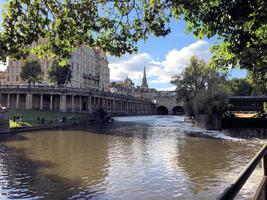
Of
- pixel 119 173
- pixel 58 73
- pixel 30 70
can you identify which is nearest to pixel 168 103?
pixel 58 73

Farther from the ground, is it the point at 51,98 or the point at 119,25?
the point at 51,98

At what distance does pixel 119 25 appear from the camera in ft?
39.0

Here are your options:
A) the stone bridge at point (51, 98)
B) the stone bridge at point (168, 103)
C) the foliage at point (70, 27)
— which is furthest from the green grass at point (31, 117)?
the stone bridge at point (168, 103)

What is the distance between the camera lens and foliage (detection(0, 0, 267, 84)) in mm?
9430

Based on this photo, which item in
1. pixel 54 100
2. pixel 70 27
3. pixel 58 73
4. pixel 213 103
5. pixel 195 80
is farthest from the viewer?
pixel 58 73

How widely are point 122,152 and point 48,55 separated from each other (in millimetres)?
20541

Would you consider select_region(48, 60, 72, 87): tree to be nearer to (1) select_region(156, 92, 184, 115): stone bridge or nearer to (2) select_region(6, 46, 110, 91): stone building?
(2) select_region(6, 46, 110, 91): stone building

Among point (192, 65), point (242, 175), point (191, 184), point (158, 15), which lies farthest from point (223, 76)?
point (242, 175)

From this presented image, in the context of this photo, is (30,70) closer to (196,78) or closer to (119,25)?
(196,78)

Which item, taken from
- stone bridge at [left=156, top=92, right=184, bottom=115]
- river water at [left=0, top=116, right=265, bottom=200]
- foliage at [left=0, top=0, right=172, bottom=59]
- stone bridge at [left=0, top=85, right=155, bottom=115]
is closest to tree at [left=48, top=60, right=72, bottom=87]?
stone bridge at [left=0, top=85, right=155, bottom=115]

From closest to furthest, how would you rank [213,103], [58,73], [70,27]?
[70,27], [213,103], [58,73]

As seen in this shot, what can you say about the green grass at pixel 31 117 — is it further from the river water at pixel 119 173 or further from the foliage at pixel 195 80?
the foliage at pixel 195 80

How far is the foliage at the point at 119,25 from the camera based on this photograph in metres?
9.43

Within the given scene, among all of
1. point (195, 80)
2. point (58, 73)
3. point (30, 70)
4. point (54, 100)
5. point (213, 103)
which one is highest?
point (58, 73)
